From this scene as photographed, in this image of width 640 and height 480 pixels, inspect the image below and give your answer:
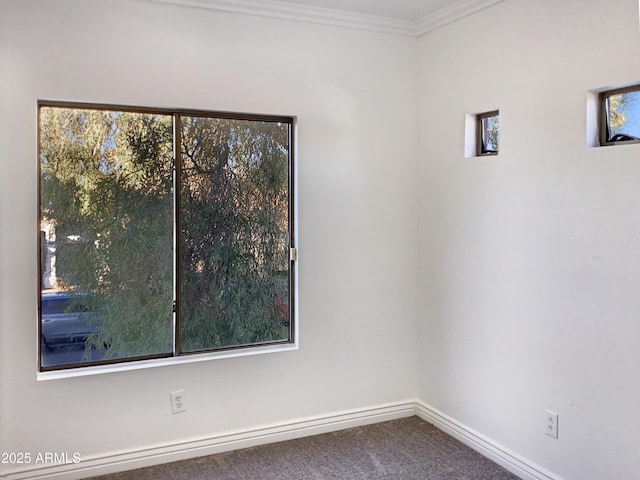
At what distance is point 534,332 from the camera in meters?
2.56

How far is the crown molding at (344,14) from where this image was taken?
112 inches

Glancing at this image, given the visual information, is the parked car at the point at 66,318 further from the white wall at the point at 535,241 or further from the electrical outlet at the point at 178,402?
the white wall at the point at 535,241

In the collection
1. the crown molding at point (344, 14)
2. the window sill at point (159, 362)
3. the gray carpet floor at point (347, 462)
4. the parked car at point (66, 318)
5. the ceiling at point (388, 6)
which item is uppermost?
the ceiling at point (388, 6)

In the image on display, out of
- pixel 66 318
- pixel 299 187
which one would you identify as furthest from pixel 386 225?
pixel 66 318

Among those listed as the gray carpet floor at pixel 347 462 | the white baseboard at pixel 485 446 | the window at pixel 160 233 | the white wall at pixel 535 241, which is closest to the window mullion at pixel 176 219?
the window at pixel 160 233

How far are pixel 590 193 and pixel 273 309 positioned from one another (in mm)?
1832

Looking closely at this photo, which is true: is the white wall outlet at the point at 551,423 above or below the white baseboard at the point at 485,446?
above

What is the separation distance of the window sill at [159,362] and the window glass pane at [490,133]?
1628mm

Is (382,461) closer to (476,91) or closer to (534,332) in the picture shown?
(534,332)

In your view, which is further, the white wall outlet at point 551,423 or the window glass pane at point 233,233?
the window glass pane at point 233,233

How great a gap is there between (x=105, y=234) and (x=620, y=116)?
8.40 feet

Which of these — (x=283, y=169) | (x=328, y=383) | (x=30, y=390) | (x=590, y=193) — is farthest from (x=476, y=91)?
(x=30, y=390)

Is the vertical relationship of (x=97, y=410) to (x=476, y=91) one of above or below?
below

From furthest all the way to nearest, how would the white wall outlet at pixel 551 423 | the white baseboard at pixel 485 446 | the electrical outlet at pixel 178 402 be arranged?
the electrical outlet at pixel 178 402
the white baseboard at pixel 485 446
the white wall outlet at pixel 551 423
